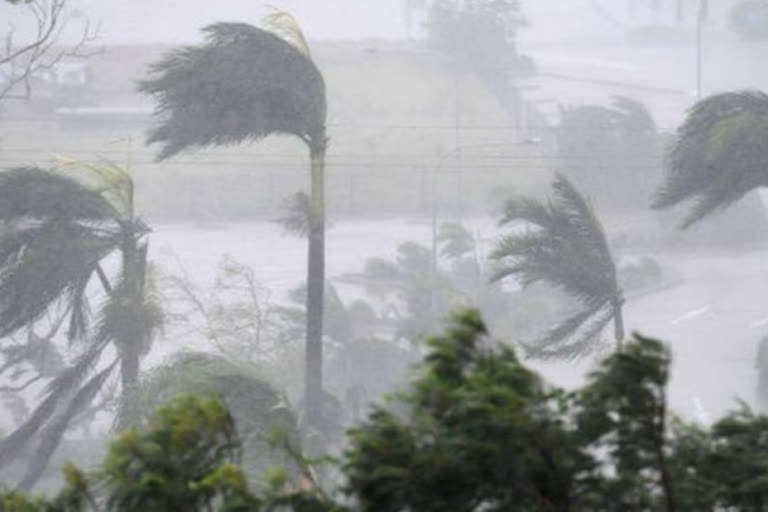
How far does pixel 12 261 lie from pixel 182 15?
1614 centimetres

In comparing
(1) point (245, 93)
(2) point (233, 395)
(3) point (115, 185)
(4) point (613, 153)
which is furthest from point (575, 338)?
(4) point (613, 153)

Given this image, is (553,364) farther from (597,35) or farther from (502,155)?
(597,35)

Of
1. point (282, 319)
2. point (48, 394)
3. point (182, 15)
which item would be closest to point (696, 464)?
point (48, 394)

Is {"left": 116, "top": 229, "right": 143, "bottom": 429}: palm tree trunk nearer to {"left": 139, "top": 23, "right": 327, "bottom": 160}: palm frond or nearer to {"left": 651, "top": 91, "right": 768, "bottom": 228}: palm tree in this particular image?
{"left": 139, "top": 23, "right": 327, "bottom": 160}: palm frond

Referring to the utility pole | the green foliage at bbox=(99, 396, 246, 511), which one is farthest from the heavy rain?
the utility pole

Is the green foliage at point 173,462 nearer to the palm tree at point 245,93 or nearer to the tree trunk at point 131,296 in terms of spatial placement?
the tree trunk at point 131,296

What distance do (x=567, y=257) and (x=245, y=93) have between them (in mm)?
3056

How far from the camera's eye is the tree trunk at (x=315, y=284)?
15445 millimetres

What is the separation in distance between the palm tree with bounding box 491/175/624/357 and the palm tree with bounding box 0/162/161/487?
3.07 m

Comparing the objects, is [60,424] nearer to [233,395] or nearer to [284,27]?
[284,27]

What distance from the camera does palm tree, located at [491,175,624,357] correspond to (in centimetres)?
1523

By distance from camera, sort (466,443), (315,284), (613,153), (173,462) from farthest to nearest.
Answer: (613,153) → (315,284) → (173,462) → (466,443)

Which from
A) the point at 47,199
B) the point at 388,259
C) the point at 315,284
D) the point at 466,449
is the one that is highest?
the point at 466,449

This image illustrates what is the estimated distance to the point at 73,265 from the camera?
49.3 feet
